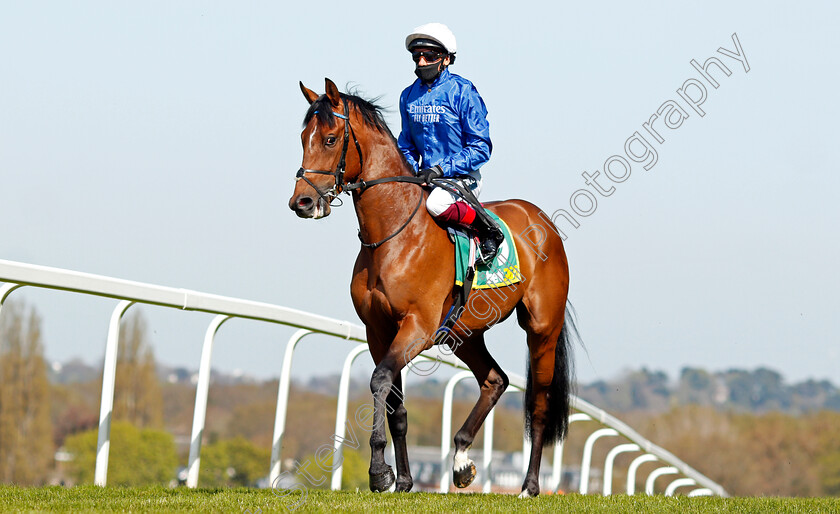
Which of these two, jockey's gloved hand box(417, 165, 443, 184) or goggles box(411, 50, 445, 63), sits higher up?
goggles box(411, 50, 445, 63)

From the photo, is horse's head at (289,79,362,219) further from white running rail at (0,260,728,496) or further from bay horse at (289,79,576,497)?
white running rail at (0,260,728,496)

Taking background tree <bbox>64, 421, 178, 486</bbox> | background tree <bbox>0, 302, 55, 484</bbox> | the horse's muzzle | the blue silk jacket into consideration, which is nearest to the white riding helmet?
the blue silk jacket

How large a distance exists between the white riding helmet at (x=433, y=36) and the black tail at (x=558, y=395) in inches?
81.3

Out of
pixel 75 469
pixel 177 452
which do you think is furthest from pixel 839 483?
pixel 75 469

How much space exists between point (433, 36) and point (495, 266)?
1331 millimetres

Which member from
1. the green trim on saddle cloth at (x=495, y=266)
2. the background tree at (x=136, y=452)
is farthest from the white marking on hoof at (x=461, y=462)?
the background tree at (x=136, y=452)

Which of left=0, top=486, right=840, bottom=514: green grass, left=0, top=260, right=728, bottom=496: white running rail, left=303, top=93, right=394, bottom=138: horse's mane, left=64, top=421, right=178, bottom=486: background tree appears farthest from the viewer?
left=64, top=421, right=178, bottom=486: background tree

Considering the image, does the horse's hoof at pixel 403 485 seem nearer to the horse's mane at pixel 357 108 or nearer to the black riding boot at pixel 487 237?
the black riding boot at pixel 487 237

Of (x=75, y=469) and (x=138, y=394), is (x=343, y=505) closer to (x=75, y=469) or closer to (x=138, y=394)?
(x=75, y=469)

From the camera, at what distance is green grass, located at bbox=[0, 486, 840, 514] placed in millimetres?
3820

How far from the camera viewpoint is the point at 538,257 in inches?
235

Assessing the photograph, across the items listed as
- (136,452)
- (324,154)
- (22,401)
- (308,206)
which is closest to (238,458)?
(136,452)

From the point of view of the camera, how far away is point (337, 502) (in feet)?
13.8

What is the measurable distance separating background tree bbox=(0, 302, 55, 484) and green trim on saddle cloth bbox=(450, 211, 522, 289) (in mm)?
65397
